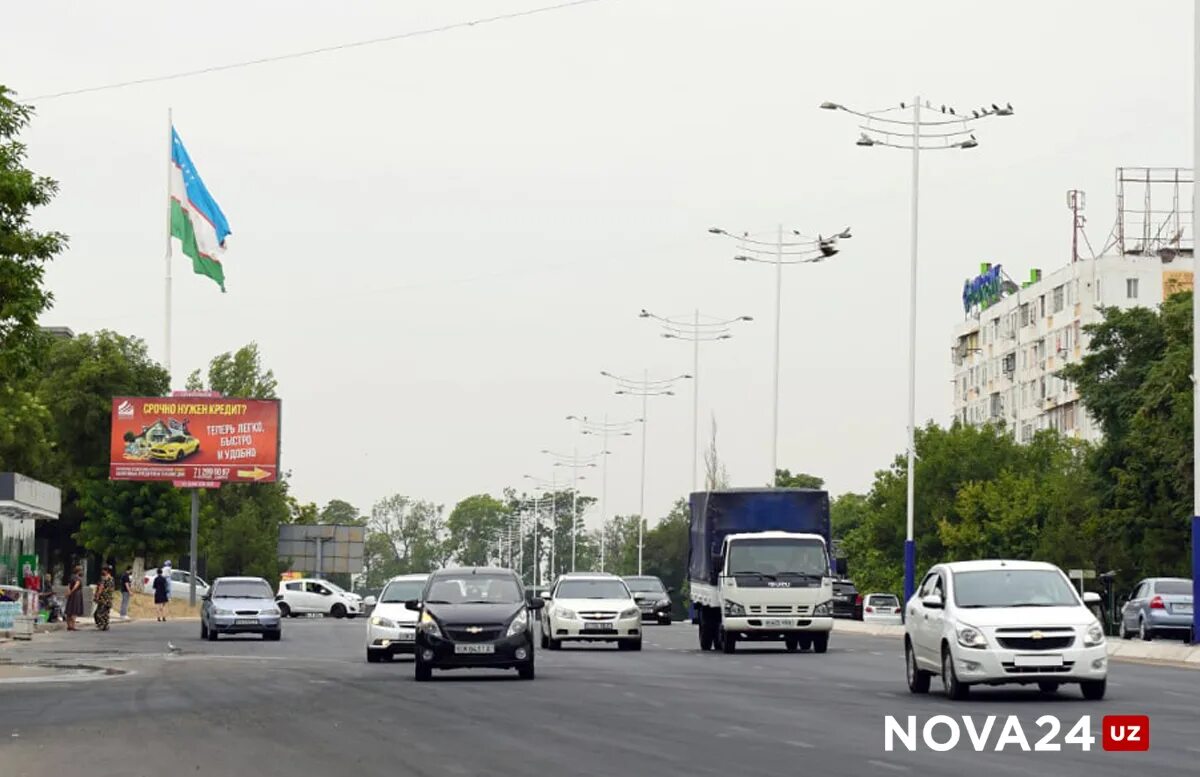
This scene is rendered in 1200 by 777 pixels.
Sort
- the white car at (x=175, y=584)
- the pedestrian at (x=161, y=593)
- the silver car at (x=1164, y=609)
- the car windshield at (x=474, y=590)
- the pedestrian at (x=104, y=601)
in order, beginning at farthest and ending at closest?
the white car at (x=175, y=584)
the pedestrian at (x=161, y=593)
the pedestrian at (x=104, y=601)
the silver car at (x=1164, y=609)
the car windshield at (x=474, y=590)

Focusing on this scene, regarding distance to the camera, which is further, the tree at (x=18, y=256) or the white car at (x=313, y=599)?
the white car at (x=313, y=599)

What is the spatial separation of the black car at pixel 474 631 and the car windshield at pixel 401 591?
8.15m

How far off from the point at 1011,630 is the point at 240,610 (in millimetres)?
34213

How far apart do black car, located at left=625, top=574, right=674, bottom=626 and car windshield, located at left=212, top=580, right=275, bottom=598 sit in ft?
60.5

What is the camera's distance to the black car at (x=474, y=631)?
103 ft

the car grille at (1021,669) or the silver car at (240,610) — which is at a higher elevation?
the car grille at (1021,669)

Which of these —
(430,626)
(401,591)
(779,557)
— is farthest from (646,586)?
(430,626)

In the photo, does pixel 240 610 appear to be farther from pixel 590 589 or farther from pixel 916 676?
pixel 916 676

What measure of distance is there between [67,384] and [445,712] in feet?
241

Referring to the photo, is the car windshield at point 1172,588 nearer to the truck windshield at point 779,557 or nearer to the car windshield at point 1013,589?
the truck windshield at point 779,557

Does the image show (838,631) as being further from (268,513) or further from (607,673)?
(268,513)
